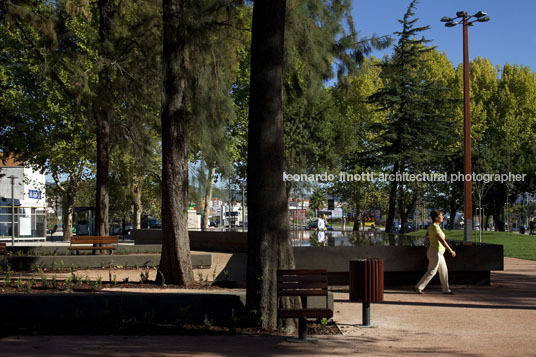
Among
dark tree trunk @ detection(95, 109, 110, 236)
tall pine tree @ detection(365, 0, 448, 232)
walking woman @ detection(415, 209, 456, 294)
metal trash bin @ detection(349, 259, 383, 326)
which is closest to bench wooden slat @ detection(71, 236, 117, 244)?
dark tree trunk @ detection(95, 109, 110, 236)

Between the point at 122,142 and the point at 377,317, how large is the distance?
12.9 meters

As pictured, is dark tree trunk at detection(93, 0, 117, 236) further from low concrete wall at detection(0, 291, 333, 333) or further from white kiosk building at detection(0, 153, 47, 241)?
white kiosk building at detection(0, 153, 47, 241)

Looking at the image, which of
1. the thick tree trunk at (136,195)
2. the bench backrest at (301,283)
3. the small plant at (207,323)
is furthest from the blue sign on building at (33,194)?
the bench backrest at (301,283)

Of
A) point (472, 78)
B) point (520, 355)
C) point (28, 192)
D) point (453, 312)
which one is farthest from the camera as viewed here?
point (472, 78)

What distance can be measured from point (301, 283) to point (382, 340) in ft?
4.05

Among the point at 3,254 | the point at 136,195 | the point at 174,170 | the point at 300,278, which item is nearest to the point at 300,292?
the point at 300,278

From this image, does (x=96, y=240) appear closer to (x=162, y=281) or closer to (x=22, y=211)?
(x=162, y=281)

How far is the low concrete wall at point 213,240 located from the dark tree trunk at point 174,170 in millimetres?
12906

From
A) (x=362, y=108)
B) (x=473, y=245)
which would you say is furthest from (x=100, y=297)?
(x=362, y=108)

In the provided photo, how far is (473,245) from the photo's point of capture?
14.1 metres

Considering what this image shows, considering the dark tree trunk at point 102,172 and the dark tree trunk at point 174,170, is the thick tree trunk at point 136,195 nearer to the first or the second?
the dark tree trunk at point 102,172

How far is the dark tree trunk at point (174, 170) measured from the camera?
11.9 m

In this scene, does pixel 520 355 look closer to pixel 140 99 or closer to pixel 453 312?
pixel 453 312

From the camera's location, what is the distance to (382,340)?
7.68m
